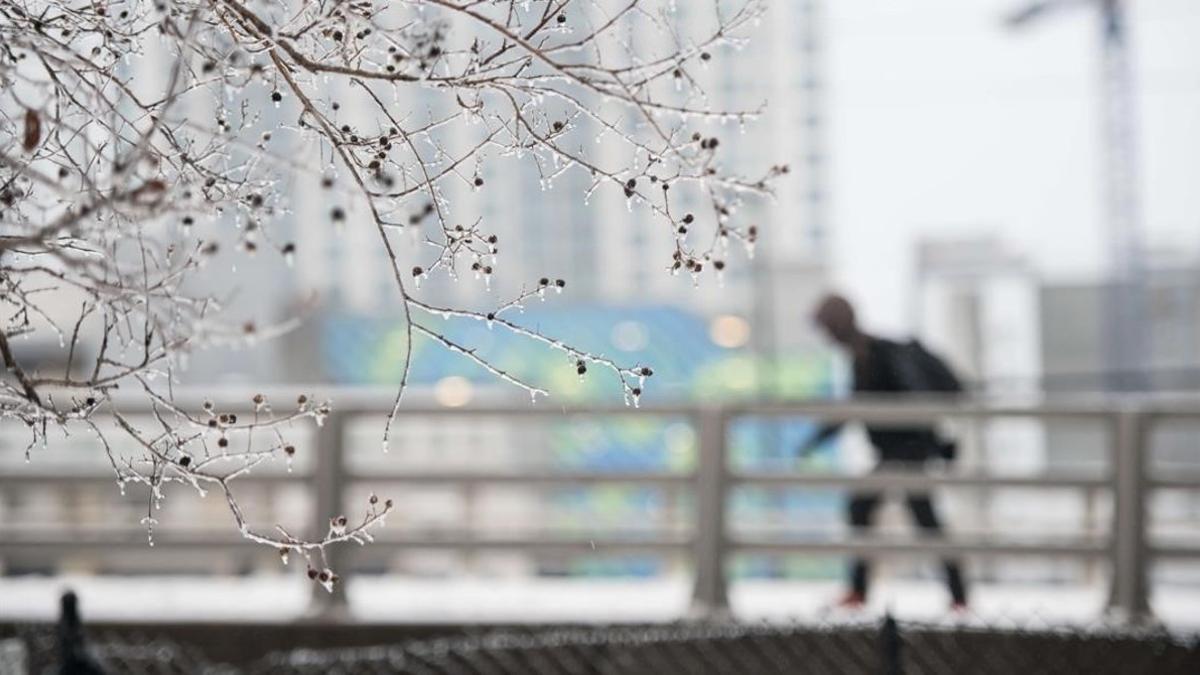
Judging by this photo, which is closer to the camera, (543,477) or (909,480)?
(909,480)

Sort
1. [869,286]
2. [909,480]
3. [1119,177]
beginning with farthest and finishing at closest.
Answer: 1. [869,286]
2. [1119,177]
3. [909,480]

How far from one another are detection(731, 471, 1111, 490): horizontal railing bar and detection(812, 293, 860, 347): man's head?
1.95 ft

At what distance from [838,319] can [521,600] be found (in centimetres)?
174

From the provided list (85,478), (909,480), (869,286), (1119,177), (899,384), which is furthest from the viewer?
(869,286)

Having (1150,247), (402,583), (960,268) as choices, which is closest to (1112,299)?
(1150,247)

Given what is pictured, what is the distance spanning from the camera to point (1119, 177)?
28.4 metres

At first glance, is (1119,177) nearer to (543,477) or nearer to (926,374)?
(926,374)

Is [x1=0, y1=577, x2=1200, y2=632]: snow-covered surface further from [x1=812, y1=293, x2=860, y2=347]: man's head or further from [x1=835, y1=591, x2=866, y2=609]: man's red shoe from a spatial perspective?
[x1=812, y1=293, x2=860, y2=347]: man's head

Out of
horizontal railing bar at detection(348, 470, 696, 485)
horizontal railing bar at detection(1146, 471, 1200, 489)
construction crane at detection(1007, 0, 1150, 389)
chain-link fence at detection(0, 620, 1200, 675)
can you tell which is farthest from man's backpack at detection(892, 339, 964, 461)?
construction crane at detection(1007, 0, 1150, 389)

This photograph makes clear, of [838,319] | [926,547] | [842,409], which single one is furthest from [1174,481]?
[838,319]

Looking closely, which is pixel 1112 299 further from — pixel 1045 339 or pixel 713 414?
pixel 713 414

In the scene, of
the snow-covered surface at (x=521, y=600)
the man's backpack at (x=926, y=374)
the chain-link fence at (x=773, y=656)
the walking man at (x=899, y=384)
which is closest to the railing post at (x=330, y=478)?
the snow-covered surface at (x=521, y=600)

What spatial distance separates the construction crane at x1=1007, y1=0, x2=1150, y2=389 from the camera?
91.8ft

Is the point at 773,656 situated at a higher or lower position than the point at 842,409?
lower
